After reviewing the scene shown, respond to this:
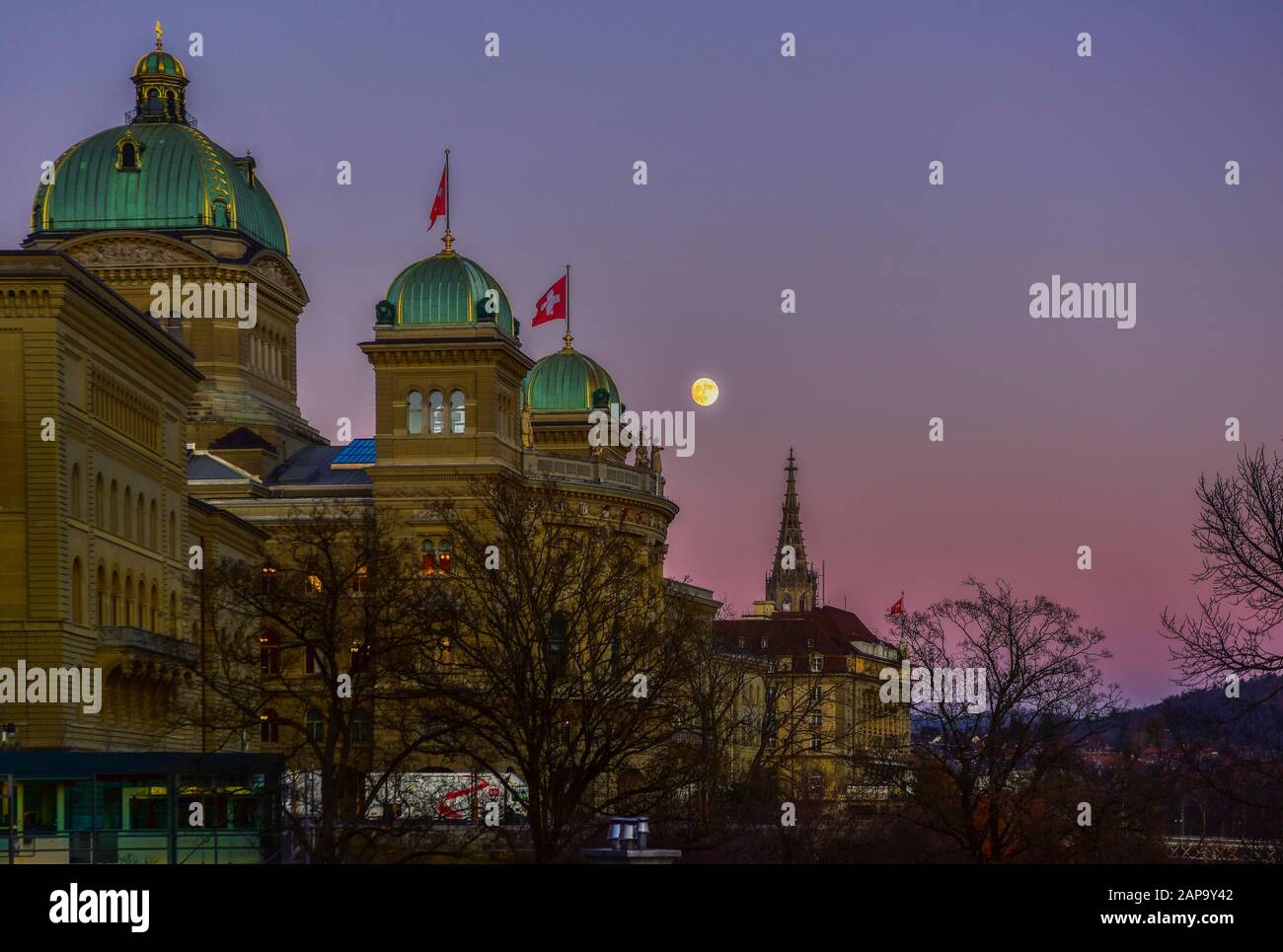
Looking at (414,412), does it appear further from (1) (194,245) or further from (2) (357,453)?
(1) (194,245)

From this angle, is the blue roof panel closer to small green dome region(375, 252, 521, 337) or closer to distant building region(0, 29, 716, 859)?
distant building region(0, 29, 716, 859)

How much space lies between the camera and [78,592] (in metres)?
76.2

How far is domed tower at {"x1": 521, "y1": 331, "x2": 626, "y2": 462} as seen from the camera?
505ft

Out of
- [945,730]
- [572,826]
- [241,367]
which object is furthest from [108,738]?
[241,367]

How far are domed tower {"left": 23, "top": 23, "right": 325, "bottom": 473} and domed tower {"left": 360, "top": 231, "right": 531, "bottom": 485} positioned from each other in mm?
12129

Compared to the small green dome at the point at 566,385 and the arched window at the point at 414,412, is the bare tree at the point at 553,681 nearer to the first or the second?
the arched window at the point at 414,412

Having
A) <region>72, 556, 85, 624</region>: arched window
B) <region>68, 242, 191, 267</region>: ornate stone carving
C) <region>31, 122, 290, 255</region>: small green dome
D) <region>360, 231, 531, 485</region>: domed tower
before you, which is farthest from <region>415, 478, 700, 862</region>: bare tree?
<region>31, 122, 290, 255</region>: small green dome

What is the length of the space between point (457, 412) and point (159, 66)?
31912 millimetres

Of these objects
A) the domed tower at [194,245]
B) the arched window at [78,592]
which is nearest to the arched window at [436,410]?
the domed tower at [194,245]

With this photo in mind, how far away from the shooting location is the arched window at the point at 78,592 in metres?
75.5

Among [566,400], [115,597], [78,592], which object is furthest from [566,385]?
[78,592]

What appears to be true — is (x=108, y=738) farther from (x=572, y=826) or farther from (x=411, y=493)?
(x=411, y=493)

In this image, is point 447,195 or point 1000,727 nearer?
point 1000,727
